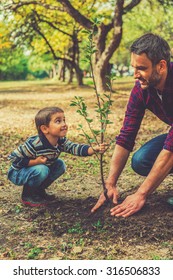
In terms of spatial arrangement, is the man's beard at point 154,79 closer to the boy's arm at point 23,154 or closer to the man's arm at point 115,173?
the man's arm at point 115,173

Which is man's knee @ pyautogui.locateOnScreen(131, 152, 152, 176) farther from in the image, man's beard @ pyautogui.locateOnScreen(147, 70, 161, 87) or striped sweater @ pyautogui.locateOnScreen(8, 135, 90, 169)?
man's beard @ pyautogui.locateOnScreen(147, 70, 161, 87)

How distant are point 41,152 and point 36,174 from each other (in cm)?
23

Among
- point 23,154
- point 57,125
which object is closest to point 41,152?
point 23,154

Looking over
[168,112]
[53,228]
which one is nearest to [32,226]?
[53,228]

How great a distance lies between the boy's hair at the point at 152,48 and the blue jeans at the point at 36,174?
5.13 feet

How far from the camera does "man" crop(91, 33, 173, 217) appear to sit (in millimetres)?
3412

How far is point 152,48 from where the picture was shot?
11.0 ft

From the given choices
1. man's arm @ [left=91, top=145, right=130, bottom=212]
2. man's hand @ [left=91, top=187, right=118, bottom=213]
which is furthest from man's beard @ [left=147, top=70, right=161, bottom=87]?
man's hand @ [left=91, top=187, right=118, bottom=213]

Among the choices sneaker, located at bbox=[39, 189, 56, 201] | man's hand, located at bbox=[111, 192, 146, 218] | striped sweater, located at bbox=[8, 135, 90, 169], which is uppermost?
striped sweater, located at bbox=[8, 135, 90, 169]

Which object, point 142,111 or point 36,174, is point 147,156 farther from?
point 36,174

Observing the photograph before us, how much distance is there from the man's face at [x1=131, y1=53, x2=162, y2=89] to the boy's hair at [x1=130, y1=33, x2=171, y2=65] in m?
0.03

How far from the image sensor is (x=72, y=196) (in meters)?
4.80

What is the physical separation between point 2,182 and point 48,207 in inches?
56.2
